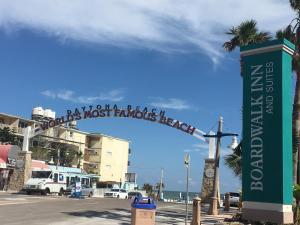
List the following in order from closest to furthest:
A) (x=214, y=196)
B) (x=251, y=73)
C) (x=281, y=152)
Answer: (x=281, y=152)
(x=251, y=73)
(x=214, y=196)

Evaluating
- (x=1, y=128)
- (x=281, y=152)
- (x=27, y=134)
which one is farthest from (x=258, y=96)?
(x=1, y=128)

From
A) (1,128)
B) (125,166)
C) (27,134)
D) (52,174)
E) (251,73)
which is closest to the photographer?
(251,73)

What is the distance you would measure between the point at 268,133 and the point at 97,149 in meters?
102

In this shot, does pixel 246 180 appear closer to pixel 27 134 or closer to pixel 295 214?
pixel 295 214

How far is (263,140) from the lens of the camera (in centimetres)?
1939

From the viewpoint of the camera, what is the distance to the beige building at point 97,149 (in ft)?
361

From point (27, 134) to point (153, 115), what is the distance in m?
13.9

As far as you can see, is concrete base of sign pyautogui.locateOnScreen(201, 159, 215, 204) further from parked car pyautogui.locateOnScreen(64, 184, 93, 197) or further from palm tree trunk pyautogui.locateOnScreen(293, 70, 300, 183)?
palm tree trunk pyautogui.locateOnScreen(293, 70, 300, 183)

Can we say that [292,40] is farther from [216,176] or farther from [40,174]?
[40,174]

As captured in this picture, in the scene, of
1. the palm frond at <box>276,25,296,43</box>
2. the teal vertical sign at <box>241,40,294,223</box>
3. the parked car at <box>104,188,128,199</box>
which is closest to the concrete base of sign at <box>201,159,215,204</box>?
the palm frond at <box>276,25,296,43</box>

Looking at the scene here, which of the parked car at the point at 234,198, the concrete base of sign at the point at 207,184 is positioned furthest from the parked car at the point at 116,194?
the concrete base of sign at the point at 207,184

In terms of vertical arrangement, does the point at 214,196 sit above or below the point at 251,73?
below

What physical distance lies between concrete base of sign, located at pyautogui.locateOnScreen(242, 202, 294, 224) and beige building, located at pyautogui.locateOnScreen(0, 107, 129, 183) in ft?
290

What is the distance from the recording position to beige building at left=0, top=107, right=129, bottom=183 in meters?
110
